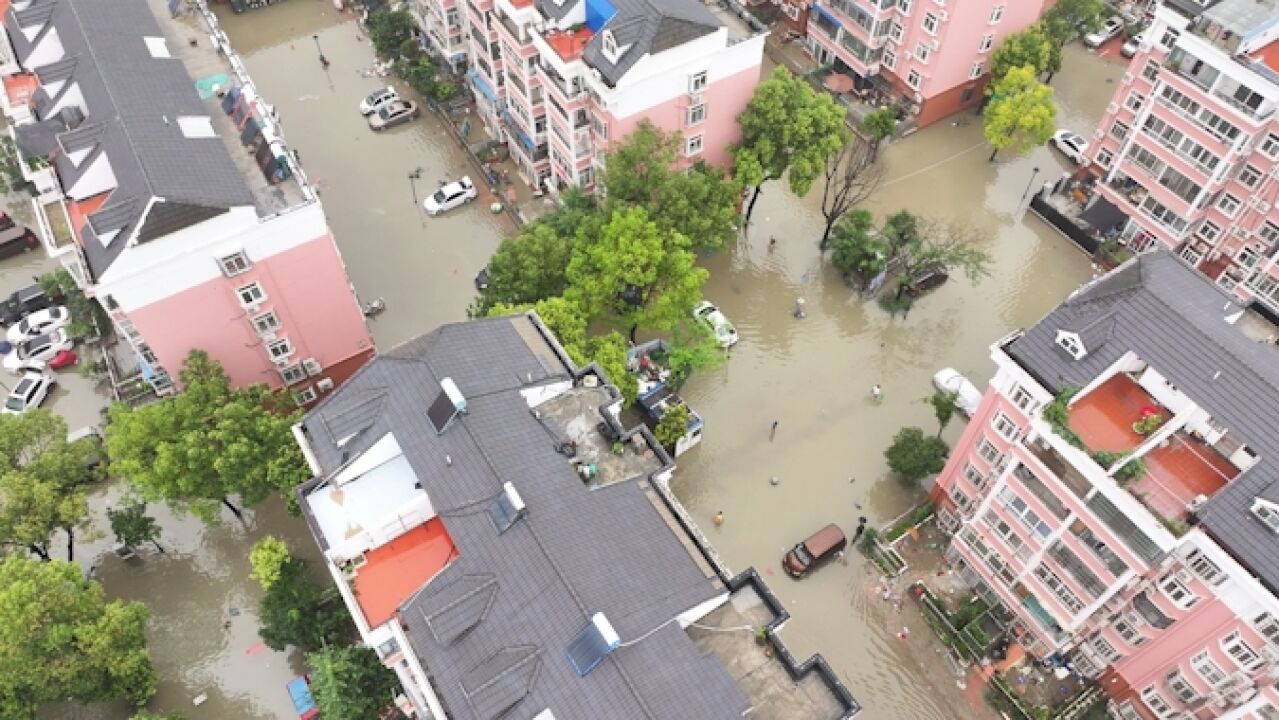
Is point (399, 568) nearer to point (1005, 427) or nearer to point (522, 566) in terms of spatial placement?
point (522, 566)

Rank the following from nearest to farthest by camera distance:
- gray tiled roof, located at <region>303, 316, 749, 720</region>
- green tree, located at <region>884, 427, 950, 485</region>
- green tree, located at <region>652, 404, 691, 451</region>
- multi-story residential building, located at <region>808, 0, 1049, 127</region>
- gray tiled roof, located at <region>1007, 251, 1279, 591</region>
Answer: gray tiled roof, located at <region>303, 316, 749, 720</region>, gray tiled roof, located at <region>1007, 251, 1279, 591</region>, green tree, located at <region>884, 427, 950, 485</region>, green tree, located at <region>652, 404, 691, 451</region>, multi-story residential building, located at <region>808, 0, 1049, 127</region>

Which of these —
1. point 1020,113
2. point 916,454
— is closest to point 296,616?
point 916,454

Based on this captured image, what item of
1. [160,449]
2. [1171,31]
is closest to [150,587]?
[160,449]

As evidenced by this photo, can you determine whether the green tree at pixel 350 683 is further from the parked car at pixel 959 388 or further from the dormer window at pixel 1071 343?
the parked car at pixel 959 388

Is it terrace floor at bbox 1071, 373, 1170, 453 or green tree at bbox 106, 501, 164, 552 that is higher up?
green tree at bbox 106, 501, 164, 552

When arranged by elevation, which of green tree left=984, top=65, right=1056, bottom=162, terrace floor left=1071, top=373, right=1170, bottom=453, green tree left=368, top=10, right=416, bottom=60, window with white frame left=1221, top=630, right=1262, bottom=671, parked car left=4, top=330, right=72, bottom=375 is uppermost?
green tree left=368, top=10, right=416, bottom=60

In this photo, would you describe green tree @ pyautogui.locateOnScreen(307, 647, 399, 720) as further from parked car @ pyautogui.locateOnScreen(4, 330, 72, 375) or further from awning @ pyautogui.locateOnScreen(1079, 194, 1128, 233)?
awning @ pyautogui.locateOnScreen(1079, 194, 1128, 233)

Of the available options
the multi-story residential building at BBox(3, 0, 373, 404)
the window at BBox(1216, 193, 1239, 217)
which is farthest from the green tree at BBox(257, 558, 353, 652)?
the window at BBox(1216, 193, 1239, 217)
